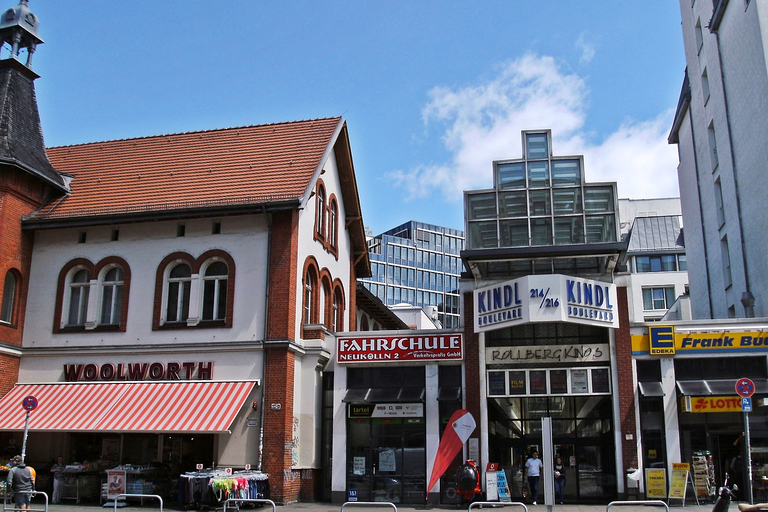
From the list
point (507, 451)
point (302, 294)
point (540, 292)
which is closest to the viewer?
point (540, 292)

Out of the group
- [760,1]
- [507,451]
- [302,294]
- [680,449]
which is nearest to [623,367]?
[680,449]

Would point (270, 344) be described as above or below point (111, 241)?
below

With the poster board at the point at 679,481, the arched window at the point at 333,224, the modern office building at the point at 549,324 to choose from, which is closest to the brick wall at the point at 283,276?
the arched window at the point at 333,224

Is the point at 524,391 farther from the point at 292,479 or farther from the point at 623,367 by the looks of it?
the point at 292,479

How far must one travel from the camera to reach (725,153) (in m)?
29.6

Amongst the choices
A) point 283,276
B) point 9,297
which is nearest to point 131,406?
point 283,276

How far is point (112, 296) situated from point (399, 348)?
388 inches

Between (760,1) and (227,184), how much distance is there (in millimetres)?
19173

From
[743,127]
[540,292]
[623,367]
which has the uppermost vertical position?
[743,127]

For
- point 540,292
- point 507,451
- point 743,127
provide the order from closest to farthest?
1. point 540,292
2. point 507,451
3. point 743,127

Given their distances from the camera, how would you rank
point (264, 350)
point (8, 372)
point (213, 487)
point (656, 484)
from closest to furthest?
point (213, 487) < point (656, 484) < point (264, 350) < point (8, 372)

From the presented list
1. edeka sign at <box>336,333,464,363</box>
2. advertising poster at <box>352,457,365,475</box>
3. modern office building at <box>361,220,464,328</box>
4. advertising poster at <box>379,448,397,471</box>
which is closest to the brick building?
edeka sign at <box>336,333,464,363</box>

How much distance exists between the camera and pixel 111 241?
980 inches

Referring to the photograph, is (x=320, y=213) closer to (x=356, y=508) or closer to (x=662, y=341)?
(x=356, y=508)
